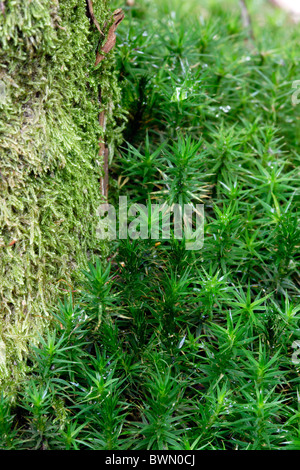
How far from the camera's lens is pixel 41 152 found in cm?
136

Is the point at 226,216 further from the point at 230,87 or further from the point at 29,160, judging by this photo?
the point at 230,87

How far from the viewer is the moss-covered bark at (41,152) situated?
1266 millimetres

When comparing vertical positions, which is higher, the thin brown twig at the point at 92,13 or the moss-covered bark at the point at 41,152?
the thin brown twig at the point at 92,13

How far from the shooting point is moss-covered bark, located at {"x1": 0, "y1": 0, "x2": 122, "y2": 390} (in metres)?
1.27

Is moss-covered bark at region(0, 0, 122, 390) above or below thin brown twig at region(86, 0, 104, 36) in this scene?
below

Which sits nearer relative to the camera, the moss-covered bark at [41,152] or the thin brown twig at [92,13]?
the moss-covered bark at [41,152]

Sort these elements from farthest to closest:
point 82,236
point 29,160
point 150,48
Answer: point 150,48, point 82,236, point 29,160

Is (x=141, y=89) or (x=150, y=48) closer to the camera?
(x=141, y=89)

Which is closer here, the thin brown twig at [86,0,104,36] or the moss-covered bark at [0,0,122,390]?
the moss-covered bark at [0,0,122,390]

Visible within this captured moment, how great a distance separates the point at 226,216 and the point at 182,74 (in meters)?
0.75

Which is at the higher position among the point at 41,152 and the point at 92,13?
the point at 92,13

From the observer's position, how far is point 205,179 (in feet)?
5.93
